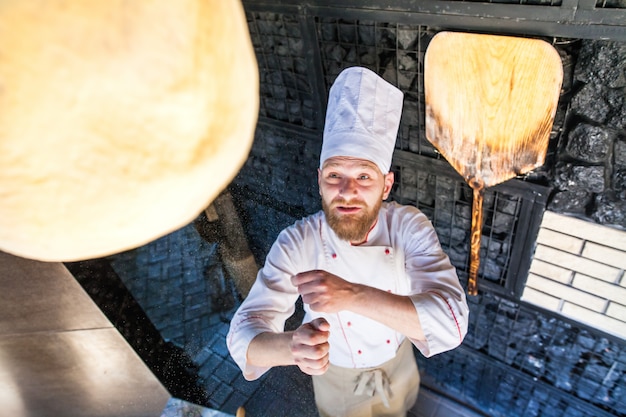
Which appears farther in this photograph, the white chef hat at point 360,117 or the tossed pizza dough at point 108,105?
the white chef hat at point 360,117

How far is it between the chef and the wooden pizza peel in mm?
584

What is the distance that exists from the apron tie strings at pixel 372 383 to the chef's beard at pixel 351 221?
89 cm

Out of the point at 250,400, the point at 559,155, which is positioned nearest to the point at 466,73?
the point at 559,155

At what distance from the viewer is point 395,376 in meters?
2.42

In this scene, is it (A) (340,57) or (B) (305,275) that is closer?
(B) (305,275)

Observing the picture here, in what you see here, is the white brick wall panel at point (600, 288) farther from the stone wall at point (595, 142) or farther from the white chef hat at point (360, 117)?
the white chef hat at point (360, 117)

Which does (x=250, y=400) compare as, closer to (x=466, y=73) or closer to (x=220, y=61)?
(x=466, y=73)

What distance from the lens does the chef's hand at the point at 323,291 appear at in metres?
1.22

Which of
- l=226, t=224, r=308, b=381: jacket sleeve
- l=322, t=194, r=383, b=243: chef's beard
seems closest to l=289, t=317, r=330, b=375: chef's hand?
l=226, t=224, r=308, b=381: jacket sleeve

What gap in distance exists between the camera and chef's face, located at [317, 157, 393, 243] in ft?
5.87

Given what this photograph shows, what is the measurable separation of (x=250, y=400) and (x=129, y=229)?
3.27 m

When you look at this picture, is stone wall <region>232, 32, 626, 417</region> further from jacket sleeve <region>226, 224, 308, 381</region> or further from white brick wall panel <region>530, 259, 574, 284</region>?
jacket sleeve <region>226, 224, 308, 381</region>

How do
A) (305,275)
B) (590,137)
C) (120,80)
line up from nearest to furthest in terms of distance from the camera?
(120,80) < (305,275) < (590,137)

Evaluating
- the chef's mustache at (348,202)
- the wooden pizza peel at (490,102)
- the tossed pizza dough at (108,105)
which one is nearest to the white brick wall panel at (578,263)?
the wooden pizza peel at (490,102)
